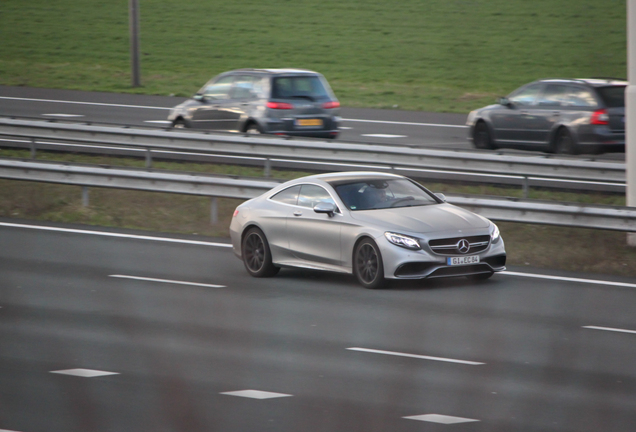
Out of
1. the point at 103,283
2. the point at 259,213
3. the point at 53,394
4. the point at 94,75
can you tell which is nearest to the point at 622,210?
the point at 259,213

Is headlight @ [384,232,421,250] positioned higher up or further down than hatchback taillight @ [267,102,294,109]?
further down

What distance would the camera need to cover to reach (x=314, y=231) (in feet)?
39.2

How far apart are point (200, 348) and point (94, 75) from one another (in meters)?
30.7

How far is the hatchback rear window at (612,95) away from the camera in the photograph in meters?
19.2

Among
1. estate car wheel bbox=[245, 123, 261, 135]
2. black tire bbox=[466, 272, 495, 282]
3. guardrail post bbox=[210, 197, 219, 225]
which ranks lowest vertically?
black tire bbox=[466, 272, 495, 282]

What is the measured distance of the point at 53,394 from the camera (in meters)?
6.86

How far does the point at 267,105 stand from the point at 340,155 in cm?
309

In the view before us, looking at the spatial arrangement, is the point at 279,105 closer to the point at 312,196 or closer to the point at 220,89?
the point at 220,89

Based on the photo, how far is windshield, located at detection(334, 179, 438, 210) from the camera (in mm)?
11953

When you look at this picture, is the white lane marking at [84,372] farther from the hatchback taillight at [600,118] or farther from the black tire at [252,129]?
the hatchback taillight at [600,118]

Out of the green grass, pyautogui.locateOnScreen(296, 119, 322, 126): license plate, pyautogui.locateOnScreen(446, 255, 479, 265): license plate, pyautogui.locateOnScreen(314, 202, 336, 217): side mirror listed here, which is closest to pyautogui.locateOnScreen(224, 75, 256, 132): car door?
pyautogui.locateOnScreen(296, 119, 322, 126): license plate

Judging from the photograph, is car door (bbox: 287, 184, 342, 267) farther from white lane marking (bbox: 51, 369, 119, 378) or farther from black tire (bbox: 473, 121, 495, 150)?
black tire (bbox: 473, 121, 495, 150)

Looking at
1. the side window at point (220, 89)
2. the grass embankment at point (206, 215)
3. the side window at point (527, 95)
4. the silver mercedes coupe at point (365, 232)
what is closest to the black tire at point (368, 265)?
the silver mercedes coupe at point (365, 232)

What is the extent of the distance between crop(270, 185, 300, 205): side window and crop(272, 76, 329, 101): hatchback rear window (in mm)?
8070
